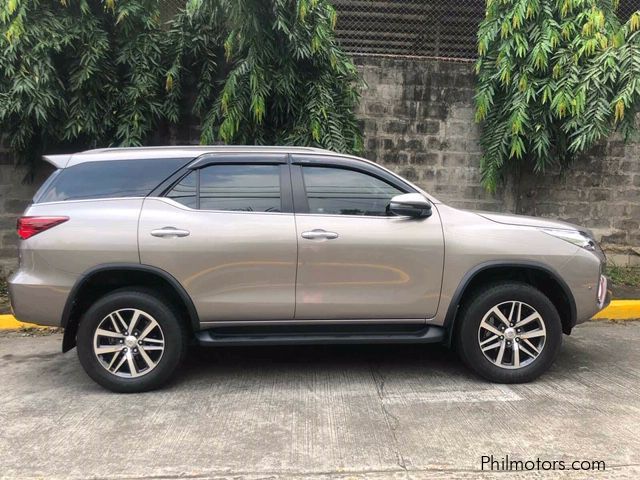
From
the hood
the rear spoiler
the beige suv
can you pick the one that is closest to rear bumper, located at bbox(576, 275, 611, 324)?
the beige suv

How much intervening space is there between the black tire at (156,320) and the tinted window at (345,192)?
1.37 meters

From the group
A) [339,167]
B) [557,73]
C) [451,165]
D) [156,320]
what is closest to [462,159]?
[451,165]

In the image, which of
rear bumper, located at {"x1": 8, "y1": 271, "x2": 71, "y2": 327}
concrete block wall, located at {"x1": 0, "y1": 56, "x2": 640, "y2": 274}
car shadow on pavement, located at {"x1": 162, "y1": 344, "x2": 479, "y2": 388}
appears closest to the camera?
rear bumper, located at {"x1": 8, "y1": 271, "x2": 71, "y2": 327}

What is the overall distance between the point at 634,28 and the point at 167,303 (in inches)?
248

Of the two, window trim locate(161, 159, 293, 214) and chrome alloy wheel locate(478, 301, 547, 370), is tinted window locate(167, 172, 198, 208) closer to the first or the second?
window trim locate(161, 159, 293, 214)

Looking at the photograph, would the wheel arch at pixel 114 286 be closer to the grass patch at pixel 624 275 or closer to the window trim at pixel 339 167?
the window trim at pixel 339 167

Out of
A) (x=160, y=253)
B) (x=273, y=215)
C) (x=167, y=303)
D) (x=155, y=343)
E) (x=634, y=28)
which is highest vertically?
(x=634, y=28)

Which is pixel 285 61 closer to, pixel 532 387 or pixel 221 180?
pixel 221 180

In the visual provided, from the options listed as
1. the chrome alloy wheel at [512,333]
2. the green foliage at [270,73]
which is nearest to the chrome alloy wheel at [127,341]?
the chrome alloy wheel at [512,333]

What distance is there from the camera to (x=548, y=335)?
4012 mm

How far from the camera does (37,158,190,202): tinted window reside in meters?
3.90

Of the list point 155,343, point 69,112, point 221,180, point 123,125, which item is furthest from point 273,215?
point 69,112

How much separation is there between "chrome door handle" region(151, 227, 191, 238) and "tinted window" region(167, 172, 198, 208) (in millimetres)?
235

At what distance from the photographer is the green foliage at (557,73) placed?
→ 6023mm
